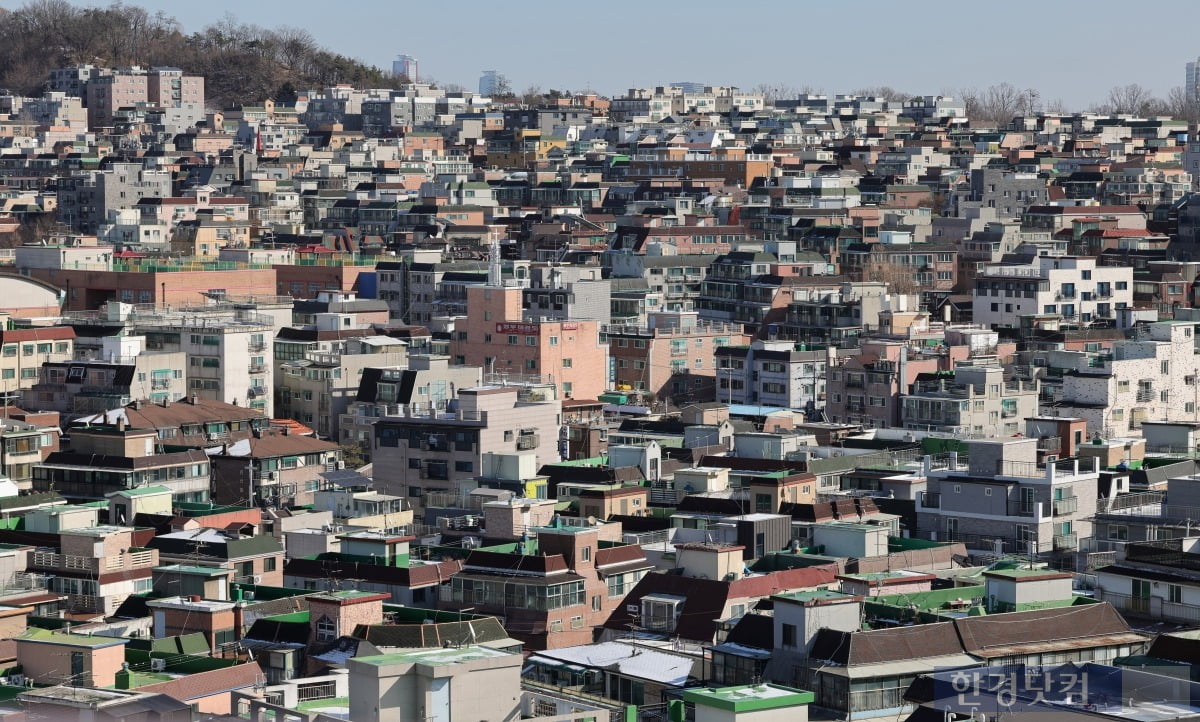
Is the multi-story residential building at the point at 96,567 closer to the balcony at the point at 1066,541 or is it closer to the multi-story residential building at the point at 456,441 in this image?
the multi-story residential building at the point at 456,441

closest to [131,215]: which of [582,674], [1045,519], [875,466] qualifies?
[875,466]

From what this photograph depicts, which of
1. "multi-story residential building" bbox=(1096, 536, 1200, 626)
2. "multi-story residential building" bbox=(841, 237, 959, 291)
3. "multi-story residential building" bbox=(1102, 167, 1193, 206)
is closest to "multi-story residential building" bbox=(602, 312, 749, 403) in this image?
"multi-story residential building" bbox=(841, 237, 959, 291)

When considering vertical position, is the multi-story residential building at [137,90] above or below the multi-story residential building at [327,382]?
above

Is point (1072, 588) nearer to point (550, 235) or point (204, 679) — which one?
point (204, 679)

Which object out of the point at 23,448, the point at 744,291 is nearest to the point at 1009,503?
the point at 23,448

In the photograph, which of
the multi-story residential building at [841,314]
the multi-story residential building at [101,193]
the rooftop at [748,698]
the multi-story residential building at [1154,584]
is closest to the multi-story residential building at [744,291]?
the multi-story residential building at [841,314]
